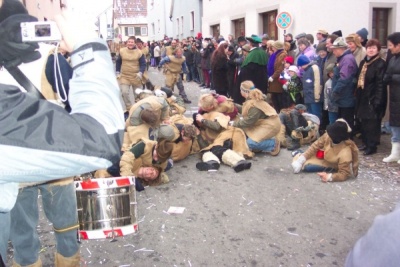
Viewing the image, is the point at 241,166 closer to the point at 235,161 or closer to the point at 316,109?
the point at 235,161

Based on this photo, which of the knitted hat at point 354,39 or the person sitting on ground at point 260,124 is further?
the knitted hat at point 354,39

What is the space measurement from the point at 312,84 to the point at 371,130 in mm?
1672

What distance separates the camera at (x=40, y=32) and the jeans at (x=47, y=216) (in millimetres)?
1488

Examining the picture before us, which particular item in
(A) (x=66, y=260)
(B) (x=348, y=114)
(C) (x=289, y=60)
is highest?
(C) (x=289, y=60)

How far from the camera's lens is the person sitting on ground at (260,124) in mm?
7043

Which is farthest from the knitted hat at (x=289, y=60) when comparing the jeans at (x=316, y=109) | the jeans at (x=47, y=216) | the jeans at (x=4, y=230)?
the jeans at (x=4, y=230)

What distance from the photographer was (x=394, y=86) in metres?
6.23

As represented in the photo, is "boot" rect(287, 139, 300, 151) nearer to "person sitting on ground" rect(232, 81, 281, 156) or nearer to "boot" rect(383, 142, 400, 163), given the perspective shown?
"person sitting on ground" rect(232, 81, 281, 156)

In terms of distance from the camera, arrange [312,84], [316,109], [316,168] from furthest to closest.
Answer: [316,109] < [312,84] < [316,168]

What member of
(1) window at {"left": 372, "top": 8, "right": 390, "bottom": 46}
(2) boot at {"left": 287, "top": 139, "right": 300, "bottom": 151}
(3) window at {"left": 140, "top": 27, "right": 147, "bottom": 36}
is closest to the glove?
(2) boot at {"left": 287, "top": 139, "right": 300, "bottom": 151}

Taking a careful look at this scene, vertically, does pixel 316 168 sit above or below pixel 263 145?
below

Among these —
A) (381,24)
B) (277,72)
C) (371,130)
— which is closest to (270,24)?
(381,24)

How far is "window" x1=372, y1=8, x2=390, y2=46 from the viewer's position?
13.6 meters

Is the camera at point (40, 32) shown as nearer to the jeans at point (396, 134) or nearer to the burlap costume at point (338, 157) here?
the burlap costume at point (338, 157)
